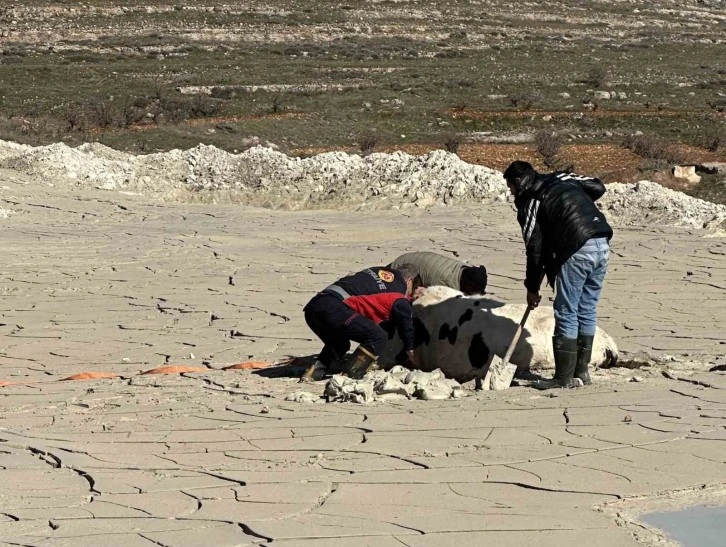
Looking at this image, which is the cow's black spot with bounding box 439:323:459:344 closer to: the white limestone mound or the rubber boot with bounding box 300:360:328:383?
the rubber boot with bounding box 300:360:328:383

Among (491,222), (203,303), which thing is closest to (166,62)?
(491,222)

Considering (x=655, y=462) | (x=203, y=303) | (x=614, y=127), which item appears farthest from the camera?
(x=614, y=127)

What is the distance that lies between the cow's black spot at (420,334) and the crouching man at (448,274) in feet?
2.34

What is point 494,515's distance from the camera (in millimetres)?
5418

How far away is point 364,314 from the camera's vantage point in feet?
29.7

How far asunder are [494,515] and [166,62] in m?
55.6

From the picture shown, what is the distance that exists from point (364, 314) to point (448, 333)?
588 mm

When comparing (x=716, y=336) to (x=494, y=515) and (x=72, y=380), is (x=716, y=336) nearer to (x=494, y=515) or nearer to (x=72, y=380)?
(x=72, y=380)

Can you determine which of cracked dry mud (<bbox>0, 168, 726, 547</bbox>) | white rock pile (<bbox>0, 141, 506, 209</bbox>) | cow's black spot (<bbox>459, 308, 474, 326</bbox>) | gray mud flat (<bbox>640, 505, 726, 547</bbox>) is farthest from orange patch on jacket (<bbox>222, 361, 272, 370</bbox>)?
white rock pile (<bbox>0, 141, 506, 209</bbox>)

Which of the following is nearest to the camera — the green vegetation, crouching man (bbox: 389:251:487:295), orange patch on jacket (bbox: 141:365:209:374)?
crouching man (bbox: 389:251:487:295)

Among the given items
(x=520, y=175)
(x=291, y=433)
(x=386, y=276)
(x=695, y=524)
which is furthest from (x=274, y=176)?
(x=695, y=524)

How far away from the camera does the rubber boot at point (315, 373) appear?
9.28m

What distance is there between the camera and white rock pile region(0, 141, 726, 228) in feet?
71.9

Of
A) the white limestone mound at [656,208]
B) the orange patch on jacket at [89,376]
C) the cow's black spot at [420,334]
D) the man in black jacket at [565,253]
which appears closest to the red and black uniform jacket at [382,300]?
the cow's black spot at [420,334]
